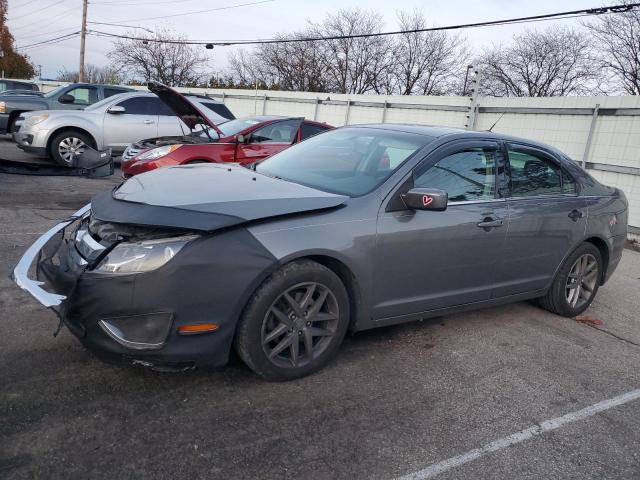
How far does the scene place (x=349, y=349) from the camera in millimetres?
3732

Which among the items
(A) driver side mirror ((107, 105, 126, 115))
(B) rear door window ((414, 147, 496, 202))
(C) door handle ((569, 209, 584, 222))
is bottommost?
(C) door handle ((569, 209, 584, 222))

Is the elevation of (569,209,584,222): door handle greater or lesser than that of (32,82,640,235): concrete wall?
lesser

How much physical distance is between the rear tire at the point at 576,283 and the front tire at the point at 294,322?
238cm

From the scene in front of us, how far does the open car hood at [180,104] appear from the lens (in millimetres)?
6605

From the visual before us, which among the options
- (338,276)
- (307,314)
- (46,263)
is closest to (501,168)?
(338,276)

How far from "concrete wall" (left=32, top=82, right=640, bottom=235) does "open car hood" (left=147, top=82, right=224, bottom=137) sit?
5.05 metres

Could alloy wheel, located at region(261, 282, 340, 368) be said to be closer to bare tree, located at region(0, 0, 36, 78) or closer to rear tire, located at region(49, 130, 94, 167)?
rear tire, located at region(49, 130, 94, 167)

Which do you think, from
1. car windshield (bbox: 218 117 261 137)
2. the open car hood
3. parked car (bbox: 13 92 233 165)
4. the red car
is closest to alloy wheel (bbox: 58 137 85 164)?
parked car (bbox: 13 92 233 165)

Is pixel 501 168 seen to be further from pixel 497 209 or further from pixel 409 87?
pixel 409 87

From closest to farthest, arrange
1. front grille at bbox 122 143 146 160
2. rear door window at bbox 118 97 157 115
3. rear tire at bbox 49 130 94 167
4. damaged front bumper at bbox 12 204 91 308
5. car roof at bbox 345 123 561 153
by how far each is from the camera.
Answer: damaged front bumper at bbox 12 204 91 308, car roof at bbox 345 123 561 153, front grille at bbox 122 143 146 160, rear tire at bbox 49 130 94 167, rear door window at bbox 118 97 157 115

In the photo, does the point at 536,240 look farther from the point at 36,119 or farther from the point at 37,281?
the point at 36,119

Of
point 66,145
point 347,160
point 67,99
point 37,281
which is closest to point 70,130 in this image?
point 66,145

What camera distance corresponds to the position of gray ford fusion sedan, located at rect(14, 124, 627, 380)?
2.71 metres

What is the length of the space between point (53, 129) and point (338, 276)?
945cm
